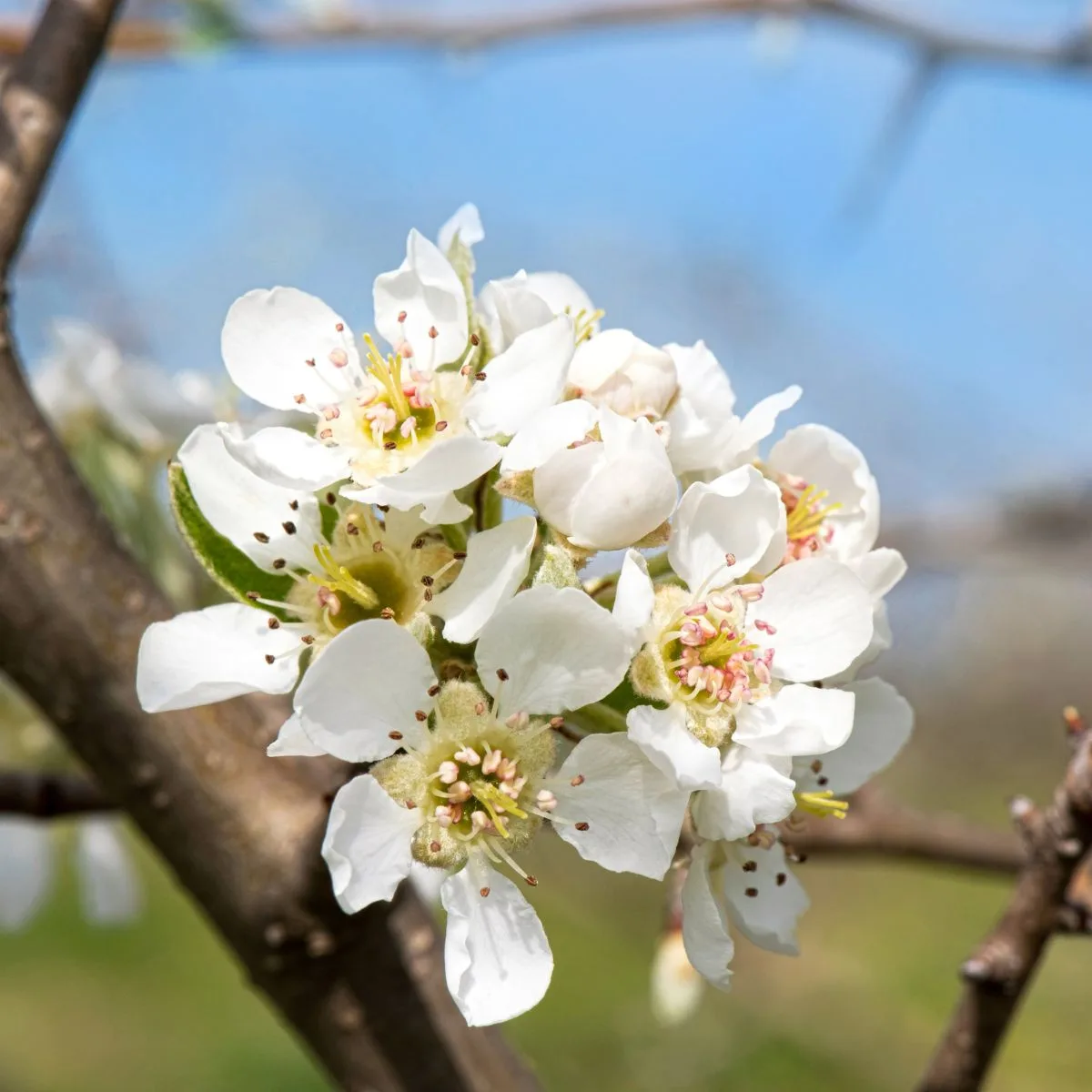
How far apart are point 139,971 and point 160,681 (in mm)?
4597

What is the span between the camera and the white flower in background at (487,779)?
22.6 inches

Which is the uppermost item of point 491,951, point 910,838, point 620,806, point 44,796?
point 620,806

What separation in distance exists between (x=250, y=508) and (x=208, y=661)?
10cm

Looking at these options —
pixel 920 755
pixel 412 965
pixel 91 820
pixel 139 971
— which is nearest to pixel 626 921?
pixel 139 971

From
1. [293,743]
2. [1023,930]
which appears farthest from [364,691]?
[1023,930]

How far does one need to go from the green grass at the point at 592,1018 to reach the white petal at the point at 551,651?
305 cm

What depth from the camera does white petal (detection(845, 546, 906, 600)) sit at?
27.3 inches

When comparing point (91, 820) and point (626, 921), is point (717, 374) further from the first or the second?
point (626, 921)

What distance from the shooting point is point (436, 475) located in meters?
0.58

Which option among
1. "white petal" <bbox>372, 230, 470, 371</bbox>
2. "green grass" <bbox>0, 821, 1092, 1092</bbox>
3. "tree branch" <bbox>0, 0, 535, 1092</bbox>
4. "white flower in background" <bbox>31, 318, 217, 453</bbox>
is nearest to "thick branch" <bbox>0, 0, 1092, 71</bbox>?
"white flower in background" <bbox>31, 318, 217, 453</bbox>

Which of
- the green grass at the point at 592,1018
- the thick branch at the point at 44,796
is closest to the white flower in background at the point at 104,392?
the thick branch at the point at 44,796

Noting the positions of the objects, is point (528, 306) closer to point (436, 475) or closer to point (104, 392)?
point (436, 475)

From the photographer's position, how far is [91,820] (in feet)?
4.53

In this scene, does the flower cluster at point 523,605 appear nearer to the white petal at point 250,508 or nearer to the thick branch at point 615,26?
the white petal at point 250,508
